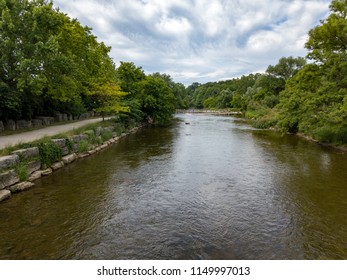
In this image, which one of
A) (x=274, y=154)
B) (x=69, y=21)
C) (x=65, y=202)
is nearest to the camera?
(x=65, y=202)

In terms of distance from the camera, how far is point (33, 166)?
1000cm

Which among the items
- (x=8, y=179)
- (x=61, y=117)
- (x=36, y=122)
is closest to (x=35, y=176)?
(x=8, y=179)

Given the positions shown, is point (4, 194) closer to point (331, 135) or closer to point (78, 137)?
point (78, 137)

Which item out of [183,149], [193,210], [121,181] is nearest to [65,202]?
[121,181]

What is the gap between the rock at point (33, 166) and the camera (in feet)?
31.8

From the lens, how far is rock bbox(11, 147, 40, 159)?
30.3 ft

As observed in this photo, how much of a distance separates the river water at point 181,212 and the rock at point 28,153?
1220mm

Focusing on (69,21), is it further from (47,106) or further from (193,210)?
Result: (193,210)

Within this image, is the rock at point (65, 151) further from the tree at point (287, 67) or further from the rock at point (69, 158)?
the tree at point (287, 67)

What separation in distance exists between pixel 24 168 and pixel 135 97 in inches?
871

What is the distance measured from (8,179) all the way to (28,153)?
1684 millimetres

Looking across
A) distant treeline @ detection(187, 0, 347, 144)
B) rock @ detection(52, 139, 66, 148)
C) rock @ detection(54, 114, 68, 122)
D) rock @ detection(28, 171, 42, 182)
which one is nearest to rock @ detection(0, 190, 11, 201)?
rock @ detection(28, 171, 42, 182)

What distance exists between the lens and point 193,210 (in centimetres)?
736

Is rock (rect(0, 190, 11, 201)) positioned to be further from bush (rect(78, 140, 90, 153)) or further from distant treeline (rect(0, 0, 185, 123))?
distant treeline (rect(0, 0, 185, 123))
